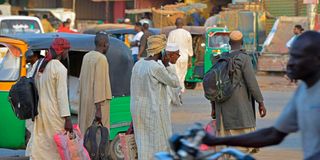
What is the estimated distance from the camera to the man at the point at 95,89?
10.3 meters

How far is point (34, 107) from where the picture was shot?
30.1ft

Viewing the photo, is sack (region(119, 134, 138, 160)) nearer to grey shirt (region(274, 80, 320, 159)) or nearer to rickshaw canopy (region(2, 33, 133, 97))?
rickshaw canopy (region(2, 33, 133, 97))

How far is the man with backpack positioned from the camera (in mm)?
9477

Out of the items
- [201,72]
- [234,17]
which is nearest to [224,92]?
[201,72]

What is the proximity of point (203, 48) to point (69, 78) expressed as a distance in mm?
10152

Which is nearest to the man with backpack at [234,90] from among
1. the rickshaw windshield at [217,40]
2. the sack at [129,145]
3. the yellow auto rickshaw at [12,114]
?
the sack at [129,145]

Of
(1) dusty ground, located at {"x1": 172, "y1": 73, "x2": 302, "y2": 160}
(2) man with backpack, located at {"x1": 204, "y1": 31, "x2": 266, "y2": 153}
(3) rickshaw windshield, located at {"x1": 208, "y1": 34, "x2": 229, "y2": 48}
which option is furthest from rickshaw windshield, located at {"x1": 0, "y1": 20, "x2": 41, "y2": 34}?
(2) man with backpack, located at {"x1": 204, "y1": 31, "x2": 266, "y2": 153}

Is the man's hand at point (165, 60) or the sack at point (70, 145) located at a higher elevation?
the man's hand at point (165, 60)

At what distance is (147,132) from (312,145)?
446 cm

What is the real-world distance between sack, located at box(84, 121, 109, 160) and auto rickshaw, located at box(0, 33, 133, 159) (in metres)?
0.62

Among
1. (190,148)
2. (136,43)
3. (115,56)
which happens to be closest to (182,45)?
(136,43)

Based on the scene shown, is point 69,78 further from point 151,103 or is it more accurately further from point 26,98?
point 151,103

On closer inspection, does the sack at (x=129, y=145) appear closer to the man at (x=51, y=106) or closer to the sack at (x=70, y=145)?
the sack at (x=70, y=145)

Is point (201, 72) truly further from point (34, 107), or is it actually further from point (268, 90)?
point (34, 107)
